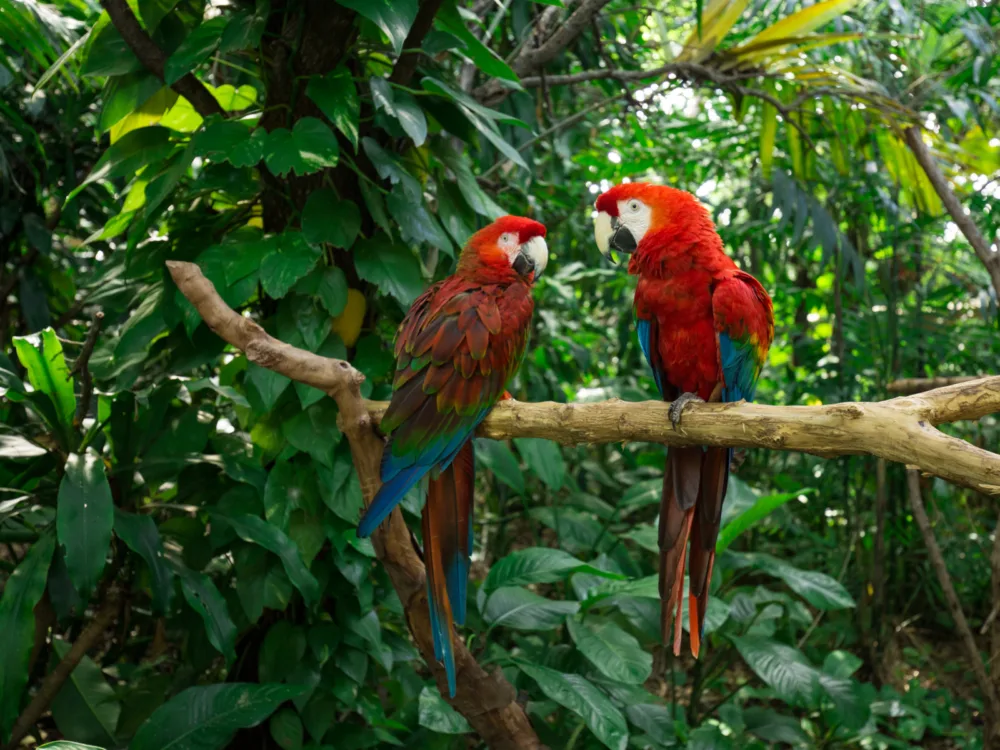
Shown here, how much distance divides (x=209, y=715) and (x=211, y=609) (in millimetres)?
169

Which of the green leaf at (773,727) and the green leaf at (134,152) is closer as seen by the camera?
the green leaf at (134,152)

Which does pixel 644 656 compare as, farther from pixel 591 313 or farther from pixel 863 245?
pixel 591 313

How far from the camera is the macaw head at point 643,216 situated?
118 centimetres

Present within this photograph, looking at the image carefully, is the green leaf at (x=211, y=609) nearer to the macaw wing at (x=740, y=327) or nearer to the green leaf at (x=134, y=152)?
the green leaf at (x=134, y=152)

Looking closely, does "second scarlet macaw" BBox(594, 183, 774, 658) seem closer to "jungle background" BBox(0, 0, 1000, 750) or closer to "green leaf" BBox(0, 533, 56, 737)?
"jungle background" BBox(0, 0, 1000, 750)

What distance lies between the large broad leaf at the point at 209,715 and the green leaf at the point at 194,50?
979 millimetres

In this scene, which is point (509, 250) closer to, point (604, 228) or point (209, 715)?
point (604, 228)

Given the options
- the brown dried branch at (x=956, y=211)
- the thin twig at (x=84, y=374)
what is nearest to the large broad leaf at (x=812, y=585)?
the brown dried branch at (x=956, y=211)

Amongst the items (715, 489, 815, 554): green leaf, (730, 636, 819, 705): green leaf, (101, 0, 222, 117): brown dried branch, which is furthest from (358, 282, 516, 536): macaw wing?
(730, 636, 819, 705): green leaf

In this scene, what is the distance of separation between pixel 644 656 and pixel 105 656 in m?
1.25

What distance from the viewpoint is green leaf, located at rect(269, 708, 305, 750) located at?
1423mm

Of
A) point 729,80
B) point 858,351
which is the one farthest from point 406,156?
point 858,351

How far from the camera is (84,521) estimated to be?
125 centimetres

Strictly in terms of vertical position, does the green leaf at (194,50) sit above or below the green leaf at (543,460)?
above
